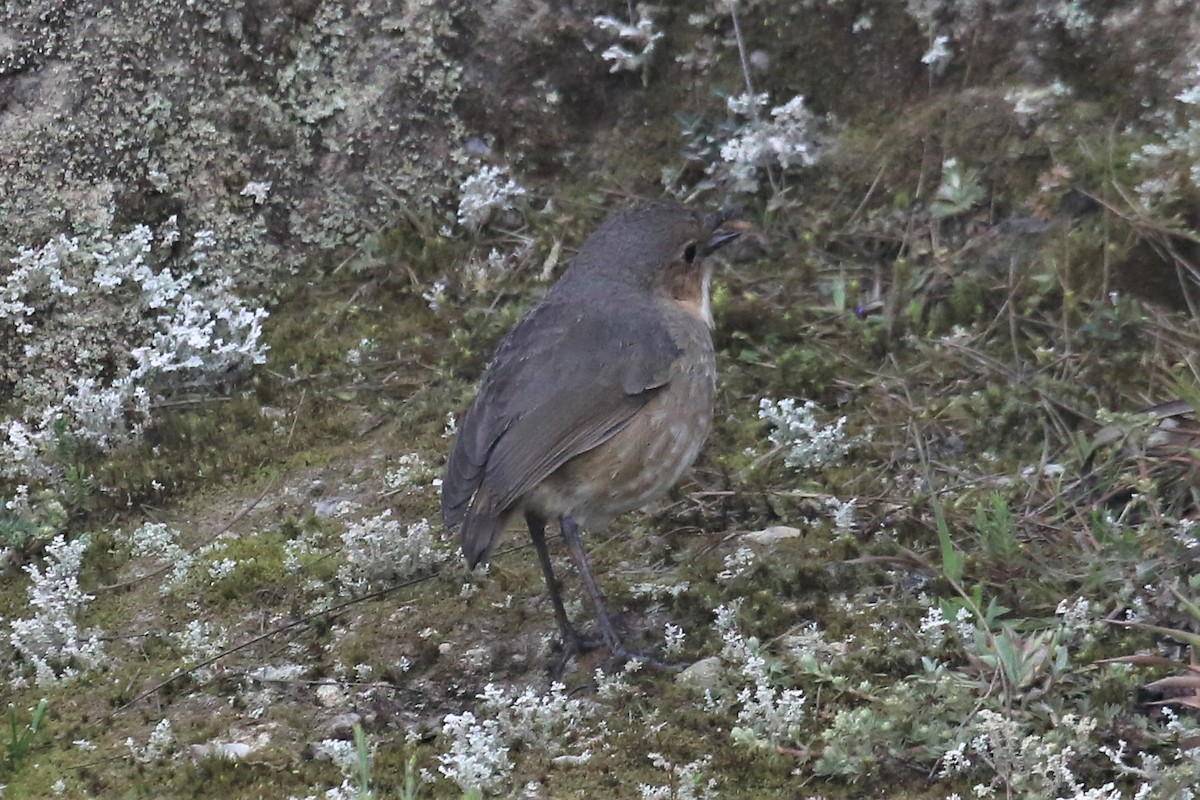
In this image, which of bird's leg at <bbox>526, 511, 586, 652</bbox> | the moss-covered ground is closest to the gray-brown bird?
bird's leg at <bbox>526, 511, 586, 652</bbox>

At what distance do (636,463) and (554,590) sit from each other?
465 mm

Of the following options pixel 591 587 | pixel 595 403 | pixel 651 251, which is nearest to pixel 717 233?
pixel 651 251

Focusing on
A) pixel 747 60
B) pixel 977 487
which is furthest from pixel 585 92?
pixel 977 487

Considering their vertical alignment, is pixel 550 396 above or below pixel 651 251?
below

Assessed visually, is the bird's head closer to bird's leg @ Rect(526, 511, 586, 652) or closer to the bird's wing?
the bird's wing

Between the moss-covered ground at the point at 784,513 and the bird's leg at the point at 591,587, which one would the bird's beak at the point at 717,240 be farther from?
the bird's leg at the point at 591,587

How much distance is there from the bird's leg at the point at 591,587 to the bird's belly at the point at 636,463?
0.17 ft

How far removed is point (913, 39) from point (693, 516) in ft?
7.83

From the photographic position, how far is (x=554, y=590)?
4.44 meters

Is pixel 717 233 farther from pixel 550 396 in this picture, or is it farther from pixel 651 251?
pixel 550 396

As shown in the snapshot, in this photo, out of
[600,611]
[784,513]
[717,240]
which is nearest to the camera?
[600,611]

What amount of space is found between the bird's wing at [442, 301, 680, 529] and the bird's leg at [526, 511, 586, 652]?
0.91 feet

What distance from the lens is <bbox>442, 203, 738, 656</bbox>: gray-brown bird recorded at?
435cm

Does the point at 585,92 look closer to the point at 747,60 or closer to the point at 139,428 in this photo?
the point at 747,60
